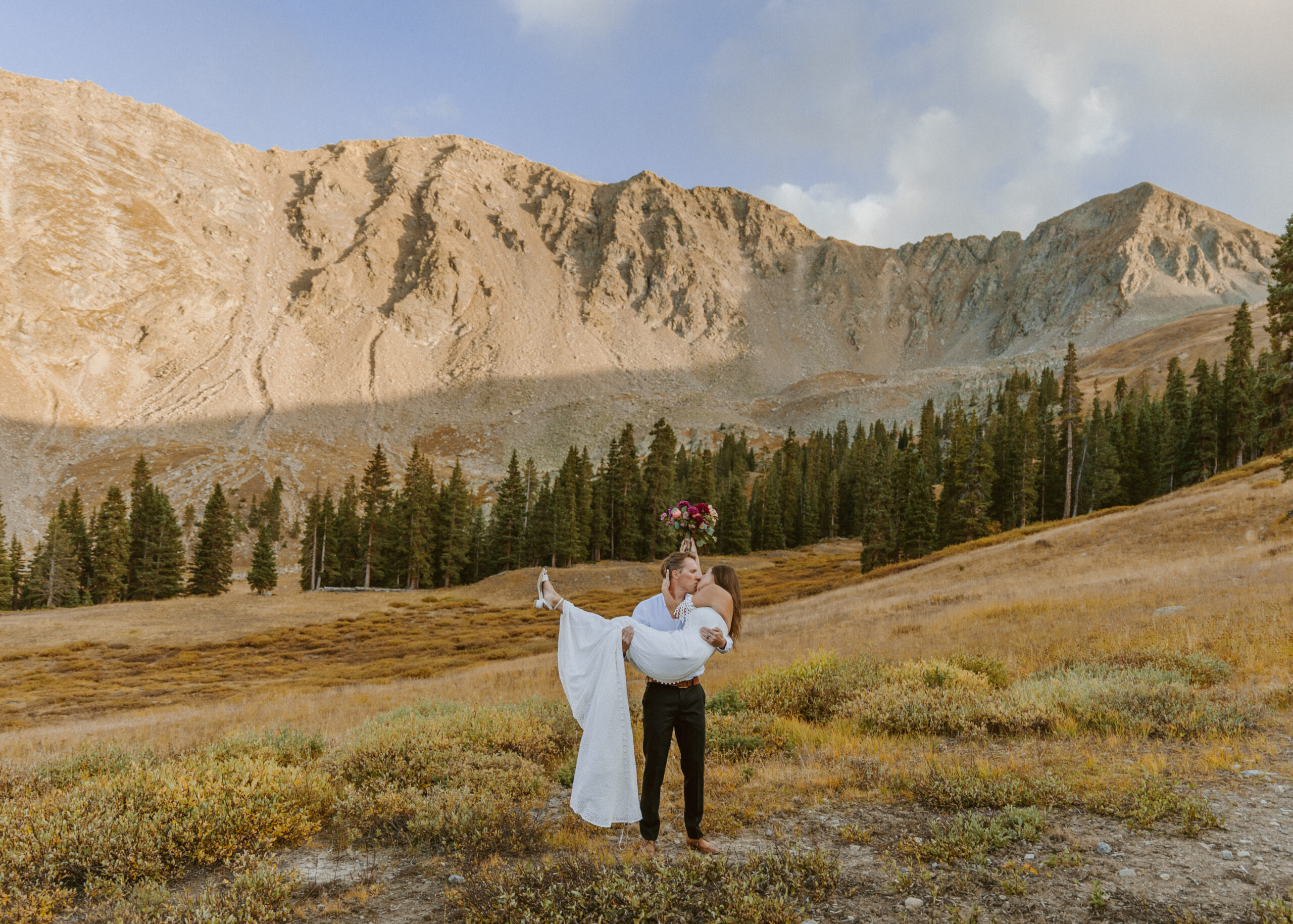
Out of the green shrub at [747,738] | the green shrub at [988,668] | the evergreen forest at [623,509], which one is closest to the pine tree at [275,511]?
the evergreen forest at [623,509]

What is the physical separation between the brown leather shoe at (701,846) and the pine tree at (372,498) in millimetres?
66479

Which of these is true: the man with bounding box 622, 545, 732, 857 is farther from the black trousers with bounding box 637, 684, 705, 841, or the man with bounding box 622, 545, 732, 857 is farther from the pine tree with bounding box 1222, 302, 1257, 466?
Result: the pine tree with bounding box 1222, 302, 1257, 466

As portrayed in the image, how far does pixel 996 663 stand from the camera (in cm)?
1225

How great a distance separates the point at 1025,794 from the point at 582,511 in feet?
222

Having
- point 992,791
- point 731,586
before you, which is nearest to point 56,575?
point 731,586

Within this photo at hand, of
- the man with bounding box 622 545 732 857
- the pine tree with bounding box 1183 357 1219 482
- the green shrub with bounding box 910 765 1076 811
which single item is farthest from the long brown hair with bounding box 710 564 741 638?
the pine tree with bounding box 1183 357 1219 482

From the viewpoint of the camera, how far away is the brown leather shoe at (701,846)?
5.95m

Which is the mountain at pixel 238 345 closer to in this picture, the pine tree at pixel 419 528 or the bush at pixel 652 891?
the pine tree at pixel 419 528

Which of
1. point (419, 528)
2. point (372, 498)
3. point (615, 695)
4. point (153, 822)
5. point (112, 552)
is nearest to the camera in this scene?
point (615, 695)

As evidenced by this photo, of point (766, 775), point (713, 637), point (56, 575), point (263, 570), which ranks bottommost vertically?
point (56, 575)

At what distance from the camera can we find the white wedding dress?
573 cm

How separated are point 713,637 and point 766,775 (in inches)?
133

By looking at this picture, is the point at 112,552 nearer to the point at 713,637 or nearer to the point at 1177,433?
the point at 713,637

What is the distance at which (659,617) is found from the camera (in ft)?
20.7
